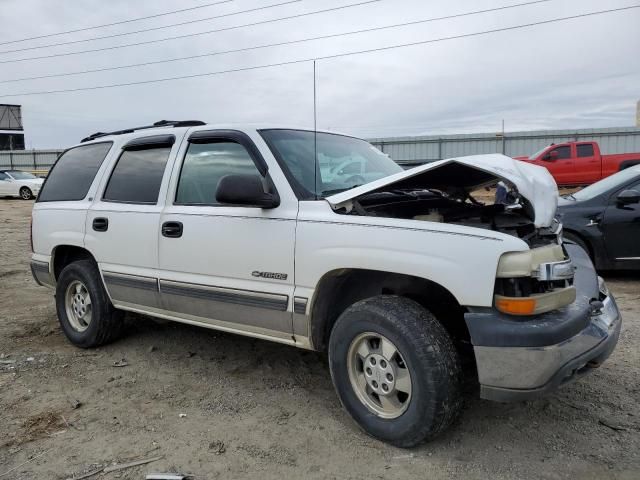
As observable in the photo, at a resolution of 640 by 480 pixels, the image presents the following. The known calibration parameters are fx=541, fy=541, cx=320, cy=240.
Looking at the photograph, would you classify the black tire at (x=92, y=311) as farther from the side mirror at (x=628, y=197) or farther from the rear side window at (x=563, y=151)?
the rear side window at (x=563, y=151)

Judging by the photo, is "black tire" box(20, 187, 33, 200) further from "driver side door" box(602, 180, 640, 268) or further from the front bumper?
the front bumper

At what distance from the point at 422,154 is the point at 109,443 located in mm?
23818

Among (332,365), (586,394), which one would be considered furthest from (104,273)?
(586,394)

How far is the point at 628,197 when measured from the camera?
6.49 metres

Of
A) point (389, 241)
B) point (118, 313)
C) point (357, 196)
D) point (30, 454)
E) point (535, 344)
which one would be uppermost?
point (357, 196)

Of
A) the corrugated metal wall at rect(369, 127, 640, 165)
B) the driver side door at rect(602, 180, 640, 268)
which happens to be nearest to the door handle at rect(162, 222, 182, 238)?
the driver side door at rect(602, 180, 640, 268)

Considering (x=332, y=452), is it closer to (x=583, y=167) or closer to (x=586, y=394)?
(x=586, y=394)

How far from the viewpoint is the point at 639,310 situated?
5.48m

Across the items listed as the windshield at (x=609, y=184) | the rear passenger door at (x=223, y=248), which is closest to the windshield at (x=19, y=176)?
the rear passenger door at (x=223, y=248)

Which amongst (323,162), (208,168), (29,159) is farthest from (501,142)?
(29,159)

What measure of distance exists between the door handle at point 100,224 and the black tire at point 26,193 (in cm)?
2116

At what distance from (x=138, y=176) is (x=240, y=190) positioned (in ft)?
5.14

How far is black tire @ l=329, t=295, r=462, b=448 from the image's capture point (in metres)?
2.76

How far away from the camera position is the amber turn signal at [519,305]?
2609 mm
